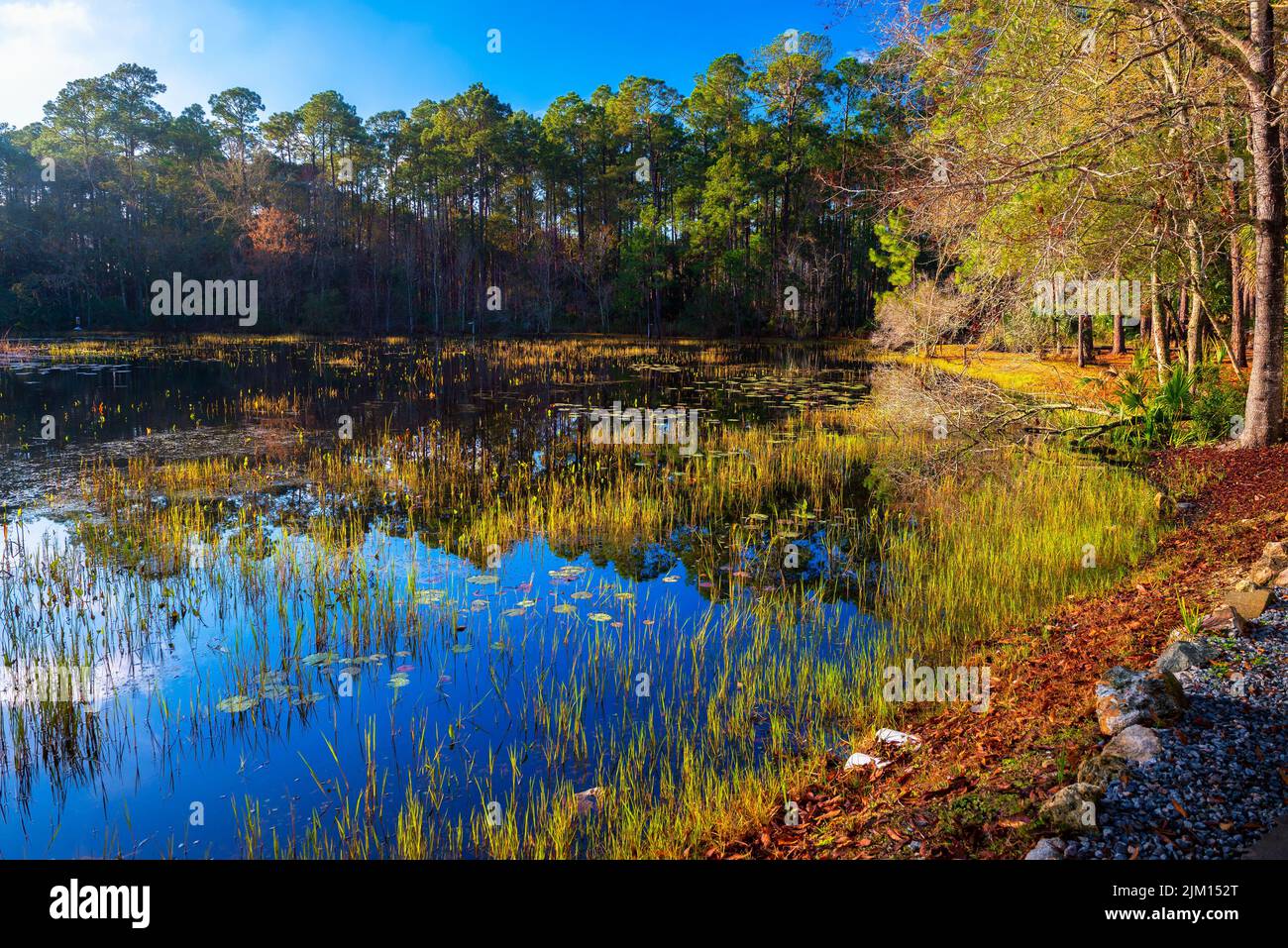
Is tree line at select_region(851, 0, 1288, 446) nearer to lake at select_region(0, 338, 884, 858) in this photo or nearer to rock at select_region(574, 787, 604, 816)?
lake at select_region(0, 338, 884, 858)

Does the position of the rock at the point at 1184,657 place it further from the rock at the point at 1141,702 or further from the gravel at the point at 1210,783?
the rock at the point at 1141,702

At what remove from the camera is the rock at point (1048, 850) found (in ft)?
10.2

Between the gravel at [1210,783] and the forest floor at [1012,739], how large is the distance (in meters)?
0.33

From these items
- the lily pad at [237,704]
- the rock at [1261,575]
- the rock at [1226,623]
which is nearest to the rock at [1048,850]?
the rock at [1226,623]

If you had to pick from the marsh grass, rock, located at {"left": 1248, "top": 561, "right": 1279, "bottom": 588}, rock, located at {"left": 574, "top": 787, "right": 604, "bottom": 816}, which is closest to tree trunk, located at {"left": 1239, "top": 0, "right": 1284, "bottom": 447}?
the marsh grass

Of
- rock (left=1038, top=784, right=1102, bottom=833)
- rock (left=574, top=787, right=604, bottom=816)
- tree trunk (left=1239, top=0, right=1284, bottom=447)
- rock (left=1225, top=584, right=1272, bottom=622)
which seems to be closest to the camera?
rock (left=1038, top=784, right=1102, bottom=833)

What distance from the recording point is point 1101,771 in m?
3.58

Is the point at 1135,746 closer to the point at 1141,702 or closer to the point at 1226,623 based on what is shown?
the point at 1141,702

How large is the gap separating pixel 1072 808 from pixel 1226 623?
9.04 feet

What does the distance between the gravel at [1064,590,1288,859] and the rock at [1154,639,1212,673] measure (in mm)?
155

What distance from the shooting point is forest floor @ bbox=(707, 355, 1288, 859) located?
3.54m

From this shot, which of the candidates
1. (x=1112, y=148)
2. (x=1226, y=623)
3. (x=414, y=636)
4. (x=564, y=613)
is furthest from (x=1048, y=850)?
(x=1112, y=148)

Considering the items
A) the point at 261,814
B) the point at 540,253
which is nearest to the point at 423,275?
the point at 540,253
